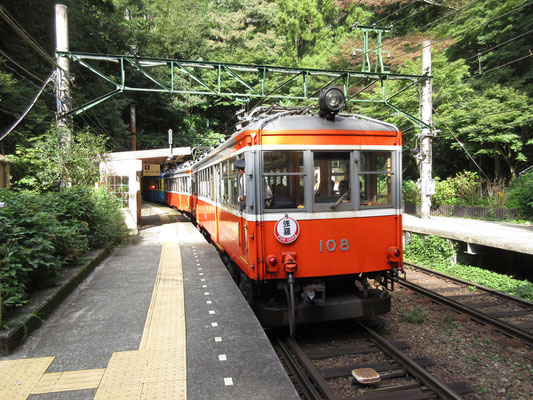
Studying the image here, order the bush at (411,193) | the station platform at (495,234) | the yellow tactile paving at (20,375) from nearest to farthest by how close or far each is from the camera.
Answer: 1. the yellow tactile paving at (20,375)
2. the station platform at (495,234)
3. the bush at (411,193)

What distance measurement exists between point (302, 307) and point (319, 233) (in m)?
0.94

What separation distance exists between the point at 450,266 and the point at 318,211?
7173mm

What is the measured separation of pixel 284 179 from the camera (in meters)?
4.78

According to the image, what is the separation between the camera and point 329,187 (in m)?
4.87

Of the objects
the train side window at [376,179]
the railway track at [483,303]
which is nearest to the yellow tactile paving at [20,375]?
the train side window at [376,179]

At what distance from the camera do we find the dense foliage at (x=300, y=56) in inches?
633

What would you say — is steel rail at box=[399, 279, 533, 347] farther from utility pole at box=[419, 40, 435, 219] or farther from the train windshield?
utility pole at box=[419, 40, 435, 219]

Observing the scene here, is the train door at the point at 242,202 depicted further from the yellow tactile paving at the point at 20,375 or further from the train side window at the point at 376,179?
the yellow tactile paving at the point at 20,375

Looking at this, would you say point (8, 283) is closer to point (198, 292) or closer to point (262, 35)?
point (198, 292)

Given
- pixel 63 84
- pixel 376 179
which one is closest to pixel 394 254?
pixel 376 179

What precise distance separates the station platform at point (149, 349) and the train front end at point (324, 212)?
29.9 inches

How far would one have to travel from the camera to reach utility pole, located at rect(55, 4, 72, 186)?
33.8 feet

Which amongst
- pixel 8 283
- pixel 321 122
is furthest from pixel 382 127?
pixel 8 283

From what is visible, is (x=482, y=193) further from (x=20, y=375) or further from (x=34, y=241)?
(x=20, y=375)
